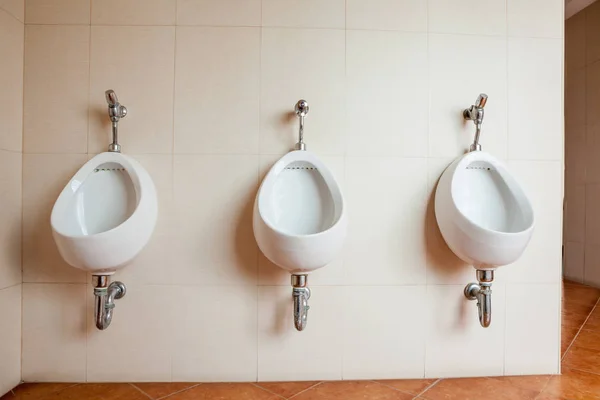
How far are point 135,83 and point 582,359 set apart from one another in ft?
7.71

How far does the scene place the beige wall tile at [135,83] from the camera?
1.57 metres

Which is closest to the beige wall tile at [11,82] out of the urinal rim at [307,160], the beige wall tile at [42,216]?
the beige wall tile at [42,216]

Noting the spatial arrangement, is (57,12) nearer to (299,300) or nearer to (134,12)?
(134,12)

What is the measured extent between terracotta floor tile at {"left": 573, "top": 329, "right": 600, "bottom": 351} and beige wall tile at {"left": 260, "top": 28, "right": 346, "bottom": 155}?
1618 mm

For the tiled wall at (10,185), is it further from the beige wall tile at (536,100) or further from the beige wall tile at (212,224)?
the beige wall tile at (536,100)

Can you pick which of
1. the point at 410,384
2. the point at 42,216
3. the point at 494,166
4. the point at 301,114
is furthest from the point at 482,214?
the point at 42,216

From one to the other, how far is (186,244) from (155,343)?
42 cm

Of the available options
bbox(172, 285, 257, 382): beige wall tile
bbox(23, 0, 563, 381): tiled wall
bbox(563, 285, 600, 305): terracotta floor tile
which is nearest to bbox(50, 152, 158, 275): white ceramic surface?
bbox(23, 0, 563, 381): tiled wall

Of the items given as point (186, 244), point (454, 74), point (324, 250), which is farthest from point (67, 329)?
point (454, 74)

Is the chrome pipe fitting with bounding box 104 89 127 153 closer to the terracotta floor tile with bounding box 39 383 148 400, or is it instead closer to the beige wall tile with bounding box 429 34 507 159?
the terracotta floor tile with bounding box 39 383 148 400

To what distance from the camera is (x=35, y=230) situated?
1.56m

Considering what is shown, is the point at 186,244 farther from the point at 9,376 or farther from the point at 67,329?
the point at 9,376

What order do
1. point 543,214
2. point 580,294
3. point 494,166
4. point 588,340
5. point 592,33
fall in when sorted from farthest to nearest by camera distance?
point 592,33, point 580,294, point 588,340, point 543,214, point 494,166

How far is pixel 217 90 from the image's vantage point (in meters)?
1.59
